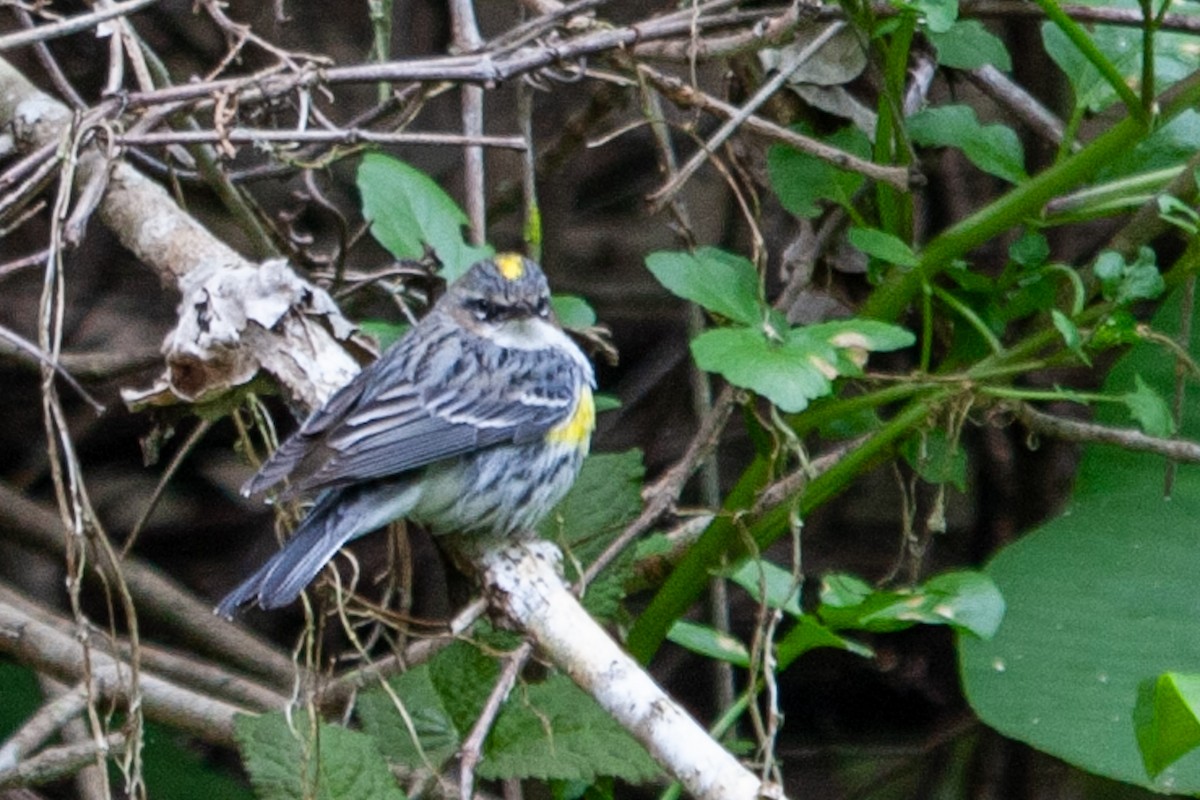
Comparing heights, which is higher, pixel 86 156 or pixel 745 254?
pixel 86 156

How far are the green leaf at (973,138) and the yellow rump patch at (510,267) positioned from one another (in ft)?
2.50

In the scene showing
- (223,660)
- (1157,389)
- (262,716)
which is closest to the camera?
(262,716)

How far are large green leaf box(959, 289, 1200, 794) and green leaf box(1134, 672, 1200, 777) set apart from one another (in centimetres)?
58

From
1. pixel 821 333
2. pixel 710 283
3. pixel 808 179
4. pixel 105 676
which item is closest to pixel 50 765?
pixel 105 676

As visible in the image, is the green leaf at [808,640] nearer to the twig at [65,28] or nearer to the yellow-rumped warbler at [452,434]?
the yellow-rumped warbler at [452,434]

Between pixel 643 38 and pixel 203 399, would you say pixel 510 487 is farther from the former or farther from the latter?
pixel 643 38

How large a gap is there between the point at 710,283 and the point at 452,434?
2.14ft

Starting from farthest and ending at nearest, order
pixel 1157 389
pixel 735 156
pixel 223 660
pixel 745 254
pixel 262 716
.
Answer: pixel 745 254
pixel 223 660
pixel 735 156
pixel 1157 389
pixel 262 716

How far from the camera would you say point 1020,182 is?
281 cm

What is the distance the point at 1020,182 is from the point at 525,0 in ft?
3.36

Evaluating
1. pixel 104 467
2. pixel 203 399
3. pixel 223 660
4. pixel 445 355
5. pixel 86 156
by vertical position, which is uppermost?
pixel 86 156

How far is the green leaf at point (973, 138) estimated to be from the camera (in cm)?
283

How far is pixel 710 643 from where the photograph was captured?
2775 mm

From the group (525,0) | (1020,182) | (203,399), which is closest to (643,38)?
(525,0)
